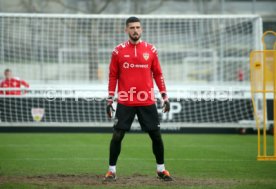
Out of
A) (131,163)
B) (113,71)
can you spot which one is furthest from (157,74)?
(131,163)

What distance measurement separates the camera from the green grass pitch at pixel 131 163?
9.28 metres

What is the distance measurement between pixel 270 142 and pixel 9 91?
798 centimetres

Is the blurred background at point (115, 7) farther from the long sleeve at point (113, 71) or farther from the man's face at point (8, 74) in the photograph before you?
the long sleeve at point (113, 71)

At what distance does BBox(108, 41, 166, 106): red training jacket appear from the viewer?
9609mm

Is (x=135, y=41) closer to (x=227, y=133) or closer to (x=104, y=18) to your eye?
(x=104, y=18)

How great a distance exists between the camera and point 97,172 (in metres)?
10.6

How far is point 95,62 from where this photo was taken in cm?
2061

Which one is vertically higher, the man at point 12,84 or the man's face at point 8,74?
the man's face at point 8,74

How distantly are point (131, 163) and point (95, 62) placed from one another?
9.00 meters

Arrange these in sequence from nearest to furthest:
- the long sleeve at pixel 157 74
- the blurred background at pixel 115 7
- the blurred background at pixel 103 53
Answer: the long sleeve at pixel 157 74, the blurred background at pixel 103 53, the blurred background at pixel 115 7

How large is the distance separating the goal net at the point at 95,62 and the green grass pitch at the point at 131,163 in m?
1.66

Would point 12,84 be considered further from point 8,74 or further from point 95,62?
point 95,62

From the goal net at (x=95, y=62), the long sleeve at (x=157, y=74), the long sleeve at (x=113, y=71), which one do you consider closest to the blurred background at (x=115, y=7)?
the goal net at (x=95, y=62)

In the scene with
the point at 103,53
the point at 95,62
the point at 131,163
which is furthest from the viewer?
the point at 103,53
